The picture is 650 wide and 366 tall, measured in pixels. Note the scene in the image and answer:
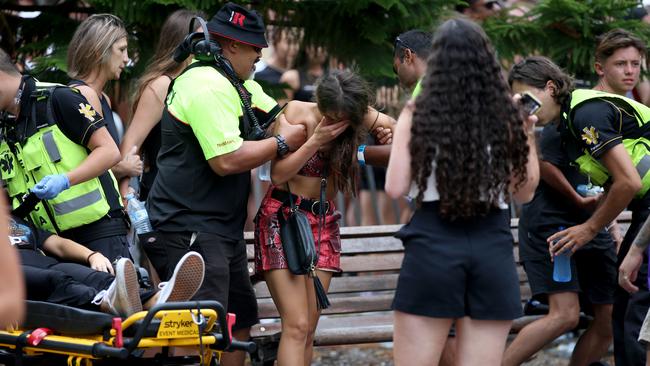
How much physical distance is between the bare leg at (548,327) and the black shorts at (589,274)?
0.24 feet

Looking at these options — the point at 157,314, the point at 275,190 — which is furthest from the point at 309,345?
the point at 157,314

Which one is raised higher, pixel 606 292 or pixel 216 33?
pixel 216 33

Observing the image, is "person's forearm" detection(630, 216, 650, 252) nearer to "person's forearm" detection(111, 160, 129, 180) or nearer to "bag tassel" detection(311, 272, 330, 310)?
"bag tassel" detection(311, 272, 330, 310)

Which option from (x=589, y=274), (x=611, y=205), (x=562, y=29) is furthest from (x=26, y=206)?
(x=562, y=29)

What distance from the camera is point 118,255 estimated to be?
5285mm

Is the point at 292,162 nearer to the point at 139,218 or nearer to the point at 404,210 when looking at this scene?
the point at 139,218

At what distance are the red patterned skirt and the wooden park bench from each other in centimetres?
83

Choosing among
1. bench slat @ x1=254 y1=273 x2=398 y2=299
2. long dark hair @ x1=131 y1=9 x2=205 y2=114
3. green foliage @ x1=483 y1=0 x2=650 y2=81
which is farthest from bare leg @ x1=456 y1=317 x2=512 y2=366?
green foliage @ x1=483 y1=0 x2=650 y2=81

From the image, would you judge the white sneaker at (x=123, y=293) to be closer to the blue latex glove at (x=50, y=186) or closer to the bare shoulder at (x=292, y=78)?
the blue latex glove at (x=50, y=186)

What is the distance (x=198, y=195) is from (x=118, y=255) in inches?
20.2

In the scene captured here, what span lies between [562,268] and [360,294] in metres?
1.65

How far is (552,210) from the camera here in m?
6.37

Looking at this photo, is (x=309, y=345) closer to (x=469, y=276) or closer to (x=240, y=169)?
(x=240, y=169)

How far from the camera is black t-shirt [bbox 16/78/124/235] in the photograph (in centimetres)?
512
